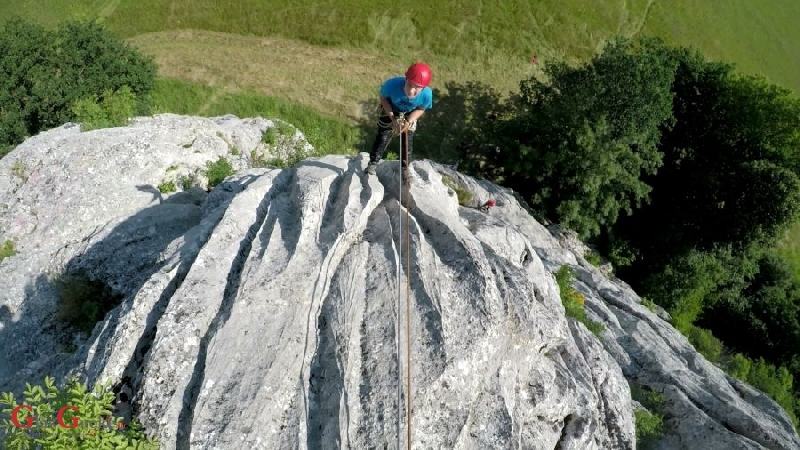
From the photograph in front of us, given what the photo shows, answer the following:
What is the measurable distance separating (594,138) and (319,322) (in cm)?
1878

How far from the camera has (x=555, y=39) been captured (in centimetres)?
3875

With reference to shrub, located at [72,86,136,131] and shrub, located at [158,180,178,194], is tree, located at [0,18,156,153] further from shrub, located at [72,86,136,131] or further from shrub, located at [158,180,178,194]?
shrub, located at [158,180,178,194]

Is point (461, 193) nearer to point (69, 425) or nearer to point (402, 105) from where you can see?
point (402, 105)

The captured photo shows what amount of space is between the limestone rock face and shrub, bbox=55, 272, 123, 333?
0.31m

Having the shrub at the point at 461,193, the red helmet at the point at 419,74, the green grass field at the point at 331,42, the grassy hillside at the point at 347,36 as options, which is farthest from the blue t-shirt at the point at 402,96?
the grassy hillside at the point at 347,36

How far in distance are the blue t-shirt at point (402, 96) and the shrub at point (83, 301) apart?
8808 mm

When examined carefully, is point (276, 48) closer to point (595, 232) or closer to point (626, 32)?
point (595, 232)

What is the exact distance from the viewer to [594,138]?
2425 centimetres

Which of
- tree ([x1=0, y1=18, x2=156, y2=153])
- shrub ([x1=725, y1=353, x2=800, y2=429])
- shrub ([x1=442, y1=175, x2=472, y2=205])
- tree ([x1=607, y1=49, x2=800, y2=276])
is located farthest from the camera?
tree ([x1=607, y1=49, x2=800, y2=276])

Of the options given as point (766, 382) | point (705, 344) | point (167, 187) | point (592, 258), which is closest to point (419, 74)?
point (167, 187)

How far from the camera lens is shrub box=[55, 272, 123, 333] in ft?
42.0

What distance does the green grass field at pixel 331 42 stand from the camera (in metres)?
30.5

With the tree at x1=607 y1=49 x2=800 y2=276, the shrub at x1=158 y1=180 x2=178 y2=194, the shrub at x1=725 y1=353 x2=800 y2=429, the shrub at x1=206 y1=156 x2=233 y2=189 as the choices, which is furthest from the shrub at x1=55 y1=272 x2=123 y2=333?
the tree at x1=607 y1=49 x2=800 y2=276

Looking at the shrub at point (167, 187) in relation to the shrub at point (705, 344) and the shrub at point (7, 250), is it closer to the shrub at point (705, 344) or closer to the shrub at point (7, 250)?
the shrub at point (7, 250)
